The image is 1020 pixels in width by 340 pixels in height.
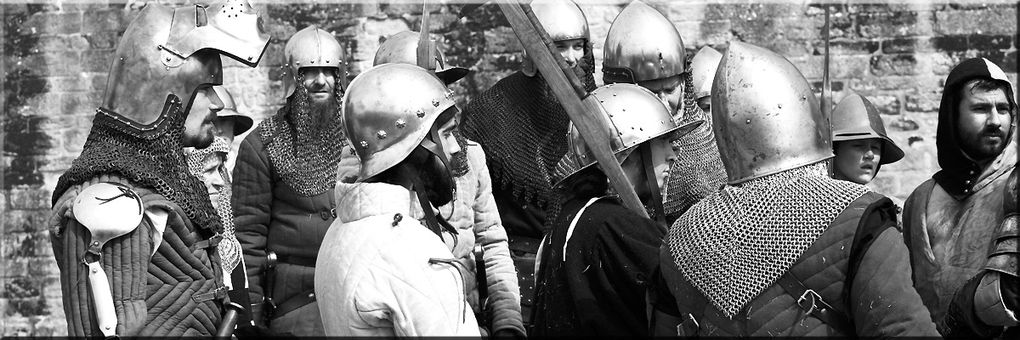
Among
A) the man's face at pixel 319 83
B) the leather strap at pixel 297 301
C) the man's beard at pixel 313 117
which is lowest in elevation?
the leather strap at pixel 297 301

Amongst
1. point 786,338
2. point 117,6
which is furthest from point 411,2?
point 786,338

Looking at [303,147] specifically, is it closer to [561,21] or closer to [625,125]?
[561,21]

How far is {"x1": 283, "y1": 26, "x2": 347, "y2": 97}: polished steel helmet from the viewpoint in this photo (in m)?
7.58

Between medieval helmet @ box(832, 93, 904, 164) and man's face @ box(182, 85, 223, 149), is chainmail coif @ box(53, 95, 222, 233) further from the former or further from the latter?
medieval helmet @ box(832, 93, 904, 164)

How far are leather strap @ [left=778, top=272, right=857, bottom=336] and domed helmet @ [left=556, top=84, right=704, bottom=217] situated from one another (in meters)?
1.28

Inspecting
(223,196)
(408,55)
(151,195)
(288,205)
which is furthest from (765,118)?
(223,196)

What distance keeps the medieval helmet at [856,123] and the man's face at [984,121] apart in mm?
1524

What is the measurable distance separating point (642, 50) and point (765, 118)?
9.28 feet

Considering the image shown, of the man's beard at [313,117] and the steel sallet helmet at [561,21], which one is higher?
the steel sallet helmet at [561,21]

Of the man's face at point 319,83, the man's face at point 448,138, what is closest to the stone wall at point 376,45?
the man's face at point 319,83

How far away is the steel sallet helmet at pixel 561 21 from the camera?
748cm

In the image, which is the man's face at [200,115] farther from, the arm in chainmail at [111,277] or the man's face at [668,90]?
the man's face at [668,90]

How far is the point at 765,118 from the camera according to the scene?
175 inches

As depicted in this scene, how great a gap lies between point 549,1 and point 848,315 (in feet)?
12.5
